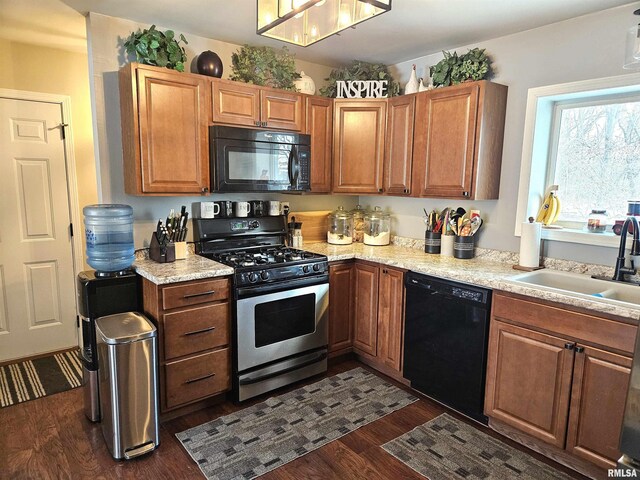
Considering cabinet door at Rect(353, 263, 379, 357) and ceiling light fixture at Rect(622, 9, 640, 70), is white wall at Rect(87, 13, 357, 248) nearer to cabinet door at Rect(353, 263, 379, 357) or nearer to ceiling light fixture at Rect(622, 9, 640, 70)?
cabinet door at Rect(353, 263, 379, 357)

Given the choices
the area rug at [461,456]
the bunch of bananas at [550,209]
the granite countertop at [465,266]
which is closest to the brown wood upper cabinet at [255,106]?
the granite countertop at [465,266]

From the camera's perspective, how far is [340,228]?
371 cm

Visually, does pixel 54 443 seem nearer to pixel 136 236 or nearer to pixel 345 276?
pixel 136 236

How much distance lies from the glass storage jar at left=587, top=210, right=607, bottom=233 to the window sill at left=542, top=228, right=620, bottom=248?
41 mm

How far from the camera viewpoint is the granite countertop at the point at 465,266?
2.03 metres

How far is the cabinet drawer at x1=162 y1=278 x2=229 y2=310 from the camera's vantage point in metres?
2.45

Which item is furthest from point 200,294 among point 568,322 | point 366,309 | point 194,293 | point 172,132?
point 568,322

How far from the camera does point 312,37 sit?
207cm

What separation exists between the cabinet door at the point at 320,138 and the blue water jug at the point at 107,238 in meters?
1.51

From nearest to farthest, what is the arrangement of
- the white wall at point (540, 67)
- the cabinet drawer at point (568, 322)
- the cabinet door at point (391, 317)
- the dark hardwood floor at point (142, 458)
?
the cabinet drawer at point (568, 322) < the dark hardwood floor at point (142, 458) < the white wall at point (540, 67) < the cabinet door at point (391, 317)

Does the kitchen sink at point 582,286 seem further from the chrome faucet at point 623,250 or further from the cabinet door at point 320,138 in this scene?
the cabinet door at point 320,138

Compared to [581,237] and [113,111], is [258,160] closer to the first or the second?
[113,111]

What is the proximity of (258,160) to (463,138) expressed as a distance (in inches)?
58.3

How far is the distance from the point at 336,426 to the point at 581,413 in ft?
4.39
